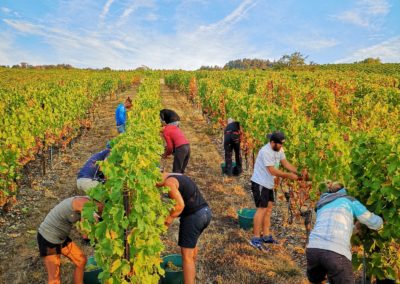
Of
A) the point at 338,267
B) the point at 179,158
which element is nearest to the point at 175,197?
the point at 338,267

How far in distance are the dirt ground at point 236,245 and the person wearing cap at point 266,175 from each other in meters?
0.38

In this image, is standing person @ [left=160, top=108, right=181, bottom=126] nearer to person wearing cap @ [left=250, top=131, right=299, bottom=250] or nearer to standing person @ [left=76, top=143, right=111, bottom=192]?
person wearing cap @ [left=250, top=131, right=299, bottom=250]

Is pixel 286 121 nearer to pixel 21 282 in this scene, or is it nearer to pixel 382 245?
pixel 382 245

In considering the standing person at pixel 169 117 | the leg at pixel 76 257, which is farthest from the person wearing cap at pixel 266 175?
the leg at pixel 76 257

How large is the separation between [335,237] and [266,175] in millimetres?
2295

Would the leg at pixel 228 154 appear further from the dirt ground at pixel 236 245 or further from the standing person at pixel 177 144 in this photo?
the standing person at pixel 177 144

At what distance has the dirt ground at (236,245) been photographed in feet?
17.1

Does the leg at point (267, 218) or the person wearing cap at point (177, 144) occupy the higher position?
the person wearing cap at point (177, 144)

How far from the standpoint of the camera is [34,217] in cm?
735

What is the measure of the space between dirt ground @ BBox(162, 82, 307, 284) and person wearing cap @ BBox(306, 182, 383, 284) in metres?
1.63

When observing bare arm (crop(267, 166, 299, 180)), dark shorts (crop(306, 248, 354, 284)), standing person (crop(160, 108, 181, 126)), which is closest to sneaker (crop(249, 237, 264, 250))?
bare arm (crop(267, 166, 299, 180))

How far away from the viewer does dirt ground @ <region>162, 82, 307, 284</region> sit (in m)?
5.23

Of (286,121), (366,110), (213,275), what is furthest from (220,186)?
(366,110)

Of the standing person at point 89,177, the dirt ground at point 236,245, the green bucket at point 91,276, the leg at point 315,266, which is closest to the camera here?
the leg at point 315,266
